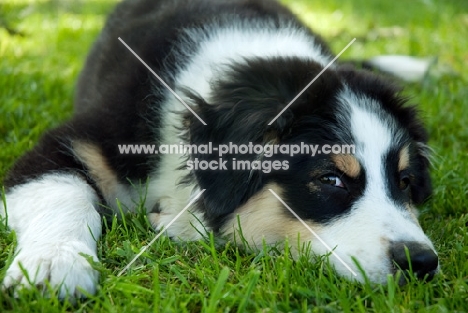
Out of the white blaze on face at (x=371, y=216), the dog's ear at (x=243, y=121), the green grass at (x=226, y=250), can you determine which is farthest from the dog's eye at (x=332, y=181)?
the green grass at (x=226, y=250)

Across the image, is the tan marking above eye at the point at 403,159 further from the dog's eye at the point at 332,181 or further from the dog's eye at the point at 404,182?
the dog's eye at the point at 332,181

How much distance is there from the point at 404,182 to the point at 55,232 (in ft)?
6.03

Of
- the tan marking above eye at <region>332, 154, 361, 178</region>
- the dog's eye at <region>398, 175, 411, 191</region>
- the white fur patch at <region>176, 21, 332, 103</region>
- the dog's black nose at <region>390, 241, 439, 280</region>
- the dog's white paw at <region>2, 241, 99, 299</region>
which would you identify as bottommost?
the dog's white paw at <region>2, 241, 99, 299</region>

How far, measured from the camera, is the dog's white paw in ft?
8.41

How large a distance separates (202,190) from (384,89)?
1.18 m

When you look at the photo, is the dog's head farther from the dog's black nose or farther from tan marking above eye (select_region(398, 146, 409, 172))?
the dog's black nose

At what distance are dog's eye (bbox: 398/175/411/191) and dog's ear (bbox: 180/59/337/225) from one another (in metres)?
0.59

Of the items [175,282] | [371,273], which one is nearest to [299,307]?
[371,273]

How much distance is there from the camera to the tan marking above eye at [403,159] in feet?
10.4

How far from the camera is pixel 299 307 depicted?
2.55m

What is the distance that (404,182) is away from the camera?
3287 mm

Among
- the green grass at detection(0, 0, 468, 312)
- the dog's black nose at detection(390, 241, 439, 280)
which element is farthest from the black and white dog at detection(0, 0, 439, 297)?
the green grass at detection(0, 0, 468, 312)

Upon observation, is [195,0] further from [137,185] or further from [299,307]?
[299,307]

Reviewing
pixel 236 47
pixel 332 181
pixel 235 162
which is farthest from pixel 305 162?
pixel 236 47
